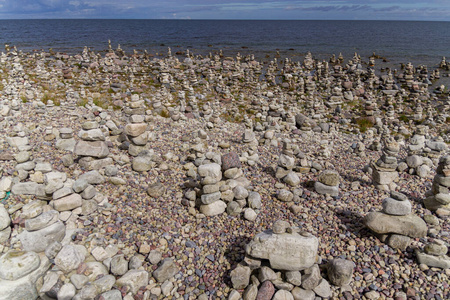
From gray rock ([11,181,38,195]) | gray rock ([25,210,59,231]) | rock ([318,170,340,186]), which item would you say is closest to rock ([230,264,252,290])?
gray rock ([25,210,59,231])

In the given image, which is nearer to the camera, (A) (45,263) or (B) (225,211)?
(A) (45,263)

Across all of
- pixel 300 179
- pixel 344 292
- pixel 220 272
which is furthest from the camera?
pixel 300 179

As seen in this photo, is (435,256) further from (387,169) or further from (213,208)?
(213,208)

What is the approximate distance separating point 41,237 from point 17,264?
33.4 inches

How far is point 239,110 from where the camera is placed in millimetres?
19078

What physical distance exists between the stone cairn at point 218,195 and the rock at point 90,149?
3.03 metres

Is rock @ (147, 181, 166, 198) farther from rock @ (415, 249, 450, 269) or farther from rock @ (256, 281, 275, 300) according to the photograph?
rock @ (415, 249, 450, 269)

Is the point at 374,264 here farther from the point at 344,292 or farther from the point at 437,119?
the point at 437,119

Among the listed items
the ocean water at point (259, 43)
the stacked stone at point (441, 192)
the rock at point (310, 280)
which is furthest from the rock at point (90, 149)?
the ocean water at point (259, 43)

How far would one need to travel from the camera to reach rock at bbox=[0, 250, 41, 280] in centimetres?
532

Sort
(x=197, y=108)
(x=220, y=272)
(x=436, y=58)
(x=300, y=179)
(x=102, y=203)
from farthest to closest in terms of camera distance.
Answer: (x=436, y=58) < (x=197, y=108) < (x=300, y=179) < (x=102, y=203) < (x=220, y=272)

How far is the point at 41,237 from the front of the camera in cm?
621

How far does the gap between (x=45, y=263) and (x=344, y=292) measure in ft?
19.1

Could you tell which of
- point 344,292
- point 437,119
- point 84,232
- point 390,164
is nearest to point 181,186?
point 84,232
